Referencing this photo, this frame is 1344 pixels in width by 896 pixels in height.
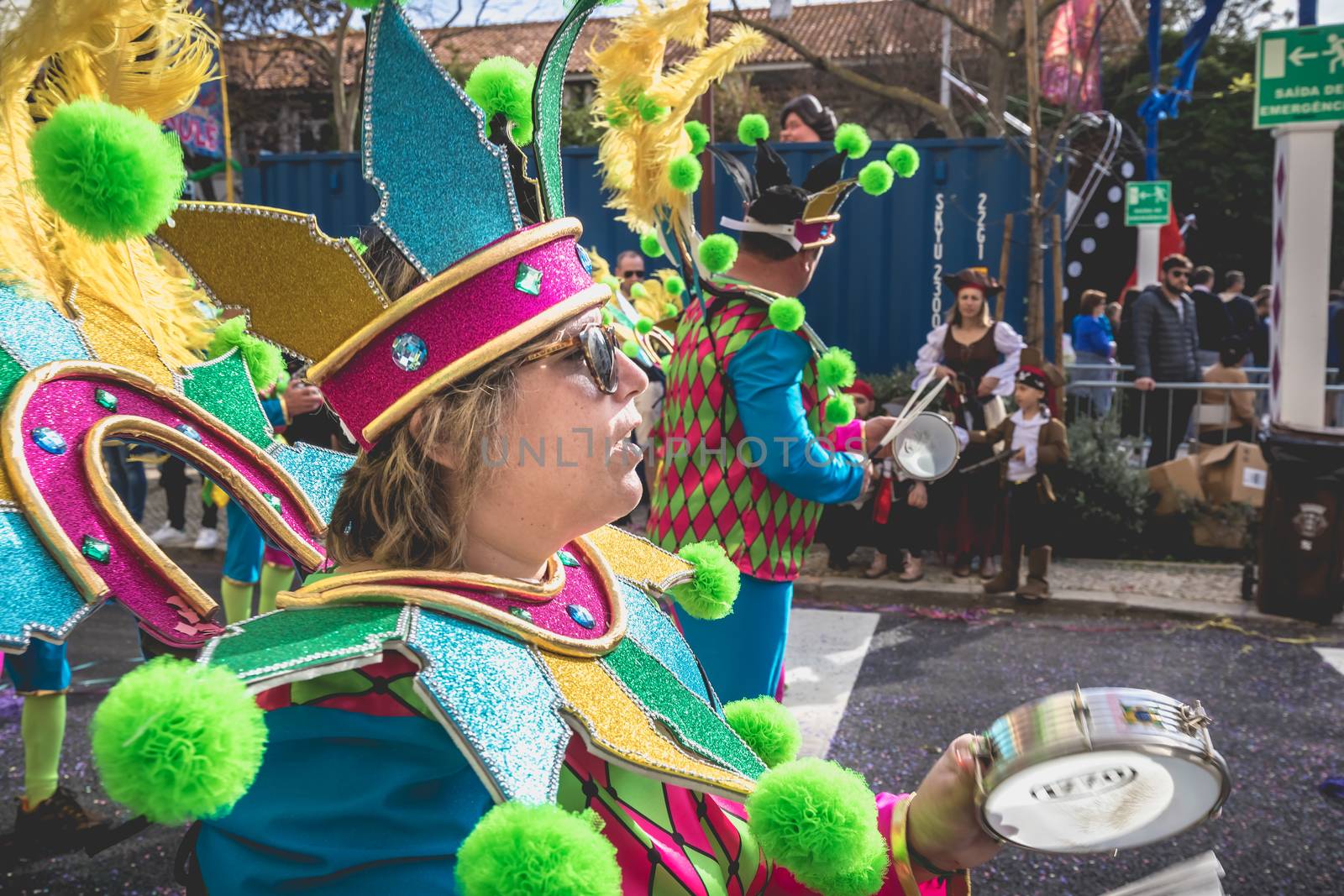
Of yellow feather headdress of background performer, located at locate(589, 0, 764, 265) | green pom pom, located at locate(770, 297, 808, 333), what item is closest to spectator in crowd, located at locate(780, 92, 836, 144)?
yellow feather headdress of background performer, located at locate(589, 0, 764, 265)

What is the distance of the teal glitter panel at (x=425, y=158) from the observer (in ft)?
4.24

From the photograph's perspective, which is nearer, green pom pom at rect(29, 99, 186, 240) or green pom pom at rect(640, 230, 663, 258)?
green pom pom at rect(29, 99, 186, 240)

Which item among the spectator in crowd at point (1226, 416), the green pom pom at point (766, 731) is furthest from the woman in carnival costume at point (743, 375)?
the spectator in crowd at point (1226, 416)

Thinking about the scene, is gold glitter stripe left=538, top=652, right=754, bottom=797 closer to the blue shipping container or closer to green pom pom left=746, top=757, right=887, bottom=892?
green pom pom left=746, top=757, right=887, bottom=892

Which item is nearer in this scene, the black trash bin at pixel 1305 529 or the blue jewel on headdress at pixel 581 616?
the blue jewel on headdress at pixel 581 616

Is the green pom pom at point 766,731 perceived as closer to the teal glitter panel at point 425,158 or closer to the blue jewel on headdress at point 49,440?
the teal glitter panel at point 425,158

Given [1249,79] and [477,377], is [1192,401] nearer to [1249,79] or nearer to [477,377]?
[477,377]

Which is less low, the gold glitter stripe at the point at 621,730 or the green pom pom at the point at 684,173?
the green pom pom at the point at 684,173

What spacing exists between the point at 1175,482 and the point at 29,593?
7.82m

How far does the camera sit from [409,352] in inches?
50.3

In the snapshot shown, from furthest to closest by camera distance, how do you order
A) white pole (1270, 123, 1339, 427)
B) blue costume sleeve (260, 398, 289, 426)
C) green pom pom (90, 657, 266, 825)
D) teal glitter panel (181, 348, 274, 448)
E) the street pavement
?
white pole (1270, 123, 1339, 427), blue costume sleeve (260, 398, 289, 426), the street pavement, teal glitter panel (181, 348, 274, 448), green pom pom (90, 657, 266, 825)

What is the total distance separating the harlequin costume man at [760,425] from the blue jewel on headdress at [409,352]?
5.51 ft

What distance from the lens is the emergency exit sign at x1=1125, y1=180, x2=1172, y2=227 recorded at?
10.2 m

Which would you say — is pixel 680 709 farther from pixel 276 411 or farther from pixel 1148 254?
pixel 1148 254
